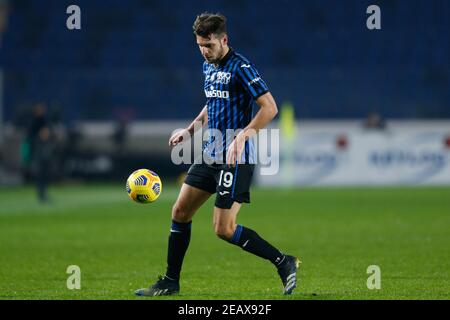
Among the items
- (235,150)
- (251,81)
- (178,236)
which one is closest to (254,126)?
(235,150)

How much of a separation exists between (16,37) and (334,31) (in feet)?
32.0

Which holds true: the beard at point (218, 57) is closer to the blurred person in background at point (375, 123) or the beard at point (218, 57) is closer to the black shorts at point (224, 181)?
the black shorts at point (224, 181)

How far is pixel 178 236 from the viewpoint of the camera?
7.74 m

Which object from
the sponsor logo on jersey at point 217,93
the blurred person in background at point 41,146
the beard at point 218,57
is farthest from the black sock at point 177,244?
the blurred person in background at point 41,146

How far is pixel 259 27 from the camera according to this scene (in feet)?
94.3

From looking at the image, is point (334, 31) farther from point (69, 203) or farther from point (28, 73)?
point (69, 203)

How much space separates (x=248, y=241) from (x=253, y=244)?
0.05 meters

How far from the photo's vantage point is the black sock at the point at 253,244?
24.5 ft

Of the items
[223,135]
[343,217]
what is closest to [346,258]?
[223,135]

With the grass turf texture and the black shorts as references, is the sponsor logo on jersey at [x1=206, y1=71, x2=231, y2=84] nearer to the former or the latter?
the black shorts

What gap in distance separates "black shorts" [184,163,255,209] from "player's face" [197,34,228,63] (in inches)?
33.5

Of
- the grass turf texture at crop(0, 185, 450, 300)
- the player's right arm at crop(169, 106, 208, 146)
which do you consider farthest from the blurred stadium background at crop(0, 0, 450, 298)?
the player's right arm at crop(169, 106, 208, 146)

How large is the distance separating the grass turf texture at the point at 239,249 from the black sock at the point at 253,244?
31cm

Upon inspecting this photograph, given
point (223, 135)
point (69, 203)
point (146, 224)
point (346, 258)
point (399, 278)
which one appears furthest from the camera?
point (69, 203)
